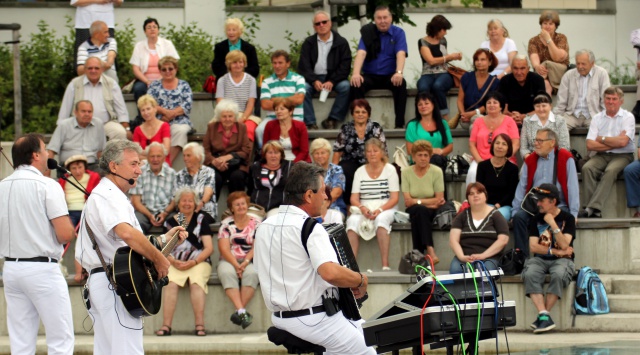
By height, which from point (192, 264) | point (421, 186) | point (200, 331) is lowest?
point (200, 331)

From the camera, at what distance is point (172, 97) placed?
14938 mm

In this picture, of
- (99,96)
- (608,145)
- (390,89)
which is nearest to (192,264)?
(99,96)

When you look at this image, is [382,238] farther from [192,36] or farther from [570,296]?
[192,36]

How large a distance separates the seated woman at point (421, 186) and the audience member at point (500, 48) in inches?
102

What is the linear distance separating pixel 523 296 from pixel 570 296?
0.46m

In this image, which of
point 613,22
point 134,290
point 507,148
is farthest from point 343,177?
point 613,22

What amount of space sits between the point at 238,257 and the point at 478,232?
245cm

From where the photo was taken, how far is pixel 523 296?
12.4 metres

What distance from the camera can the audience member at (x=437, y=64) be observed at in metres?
15.4

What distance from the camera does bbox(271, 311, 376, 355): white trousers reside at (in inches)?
295

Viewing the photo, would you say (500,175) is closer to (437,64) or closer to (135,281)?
(437,64)

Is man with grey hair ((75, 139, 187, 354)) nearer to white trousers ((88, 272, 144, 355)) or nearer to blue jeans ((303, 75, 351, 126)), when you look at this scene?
white trousers ((88, 272, 144, 355))

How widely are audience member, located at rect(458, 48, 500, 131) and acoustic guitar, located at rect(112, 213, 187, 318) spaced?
772 cm

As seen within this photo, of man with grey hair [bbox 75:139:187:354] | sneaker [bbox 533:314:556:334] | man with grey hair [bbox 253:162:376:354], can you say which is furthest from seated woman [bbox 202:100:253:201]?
man with grey hair [bbox 253:162:376:354]
